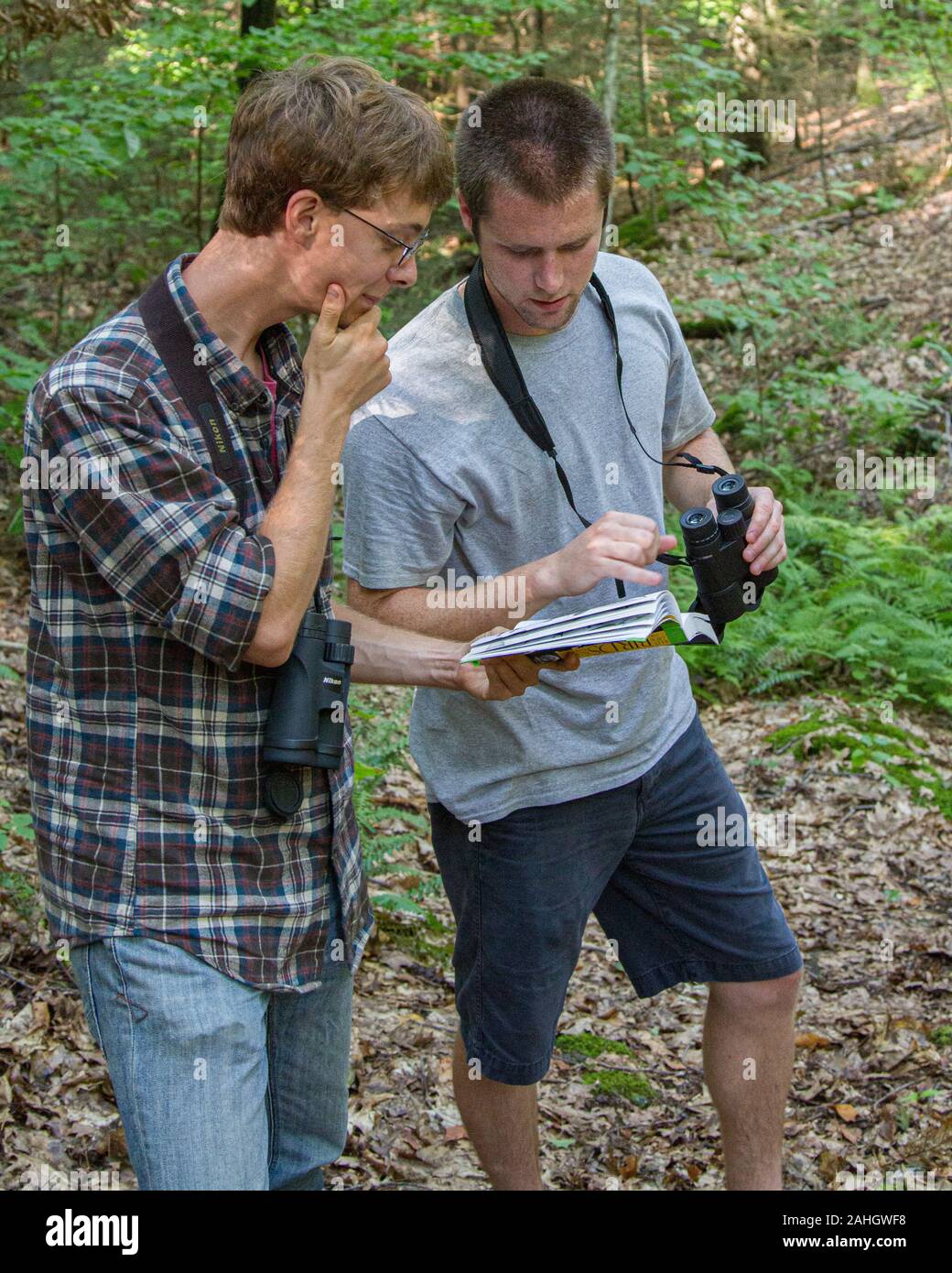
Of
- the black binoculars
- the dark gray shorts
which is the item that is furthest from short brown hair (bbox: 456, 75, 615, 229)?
the dark gray shorts

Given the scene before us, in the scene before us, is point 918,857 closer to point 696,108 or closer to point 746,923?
point 746,923

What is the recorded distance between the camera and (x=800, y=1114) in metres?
3.79

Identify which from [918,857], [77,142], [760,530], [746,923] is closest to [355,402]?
[760,530]

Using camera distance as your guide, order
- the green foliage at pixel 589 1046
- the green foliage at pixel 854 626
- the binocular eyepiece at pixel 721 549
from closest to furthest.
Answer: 1. the binocular eyepiece at pixel 721 549
2. the green foliage at pixel 589 1046
3. the green foliage at pixel 854 626

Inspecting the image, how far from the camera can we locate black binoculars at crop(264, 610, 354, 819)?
2.12 metres

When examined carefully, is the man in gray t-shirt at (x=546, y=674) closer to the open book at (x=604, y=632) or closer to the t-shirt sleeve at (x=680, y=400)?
the t-shirt sleeve at (x=680, y=400)

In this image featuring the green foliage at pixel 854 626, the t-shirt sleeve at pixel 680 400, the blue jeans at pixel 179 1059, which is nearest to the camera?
the blue jeans at pixel 179 1059

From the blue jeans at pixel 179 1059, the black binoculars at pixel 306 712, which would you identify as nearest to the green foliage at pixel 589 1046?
the blue jeans at pixel 179 1059

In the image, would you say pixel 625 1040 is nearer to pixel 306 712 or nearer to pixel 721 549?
pixel 721 549

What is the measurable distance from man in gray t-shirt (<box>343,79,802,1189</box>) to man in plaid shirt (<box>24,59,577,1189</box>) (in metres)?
0.48

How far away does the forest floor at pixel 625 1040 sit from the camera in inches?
138

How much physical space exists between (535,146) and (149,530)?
1.35 metres

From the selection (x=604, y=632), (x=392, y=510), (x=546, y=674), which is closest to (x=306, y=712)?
(x=604, y=632)

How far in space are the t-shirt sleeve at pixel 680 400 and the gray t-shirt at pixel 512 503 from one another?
130mm
